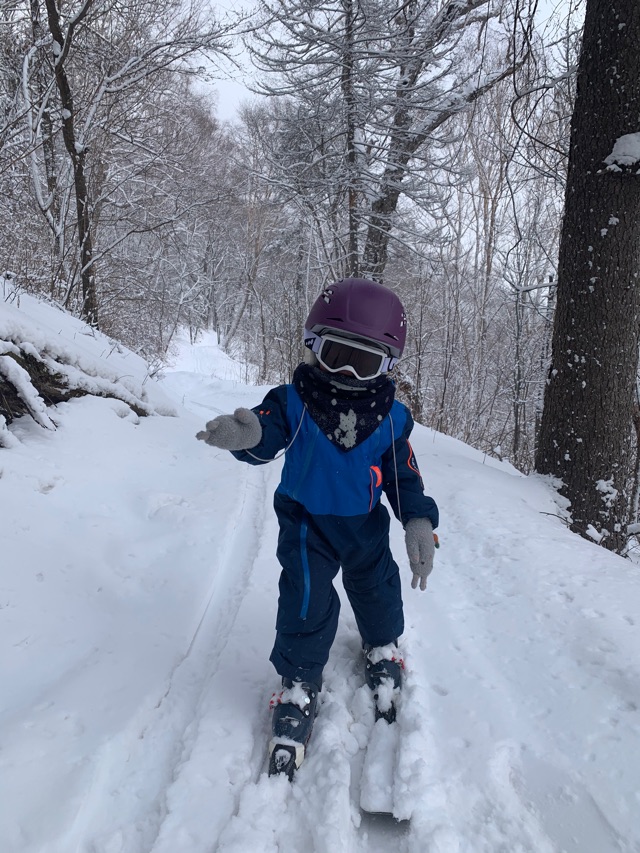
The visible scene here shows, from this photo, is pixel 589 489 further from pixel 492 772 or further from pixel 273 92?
pixel 273 92

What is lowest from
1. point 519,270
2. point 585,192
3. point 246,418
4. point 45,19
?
point 246,418

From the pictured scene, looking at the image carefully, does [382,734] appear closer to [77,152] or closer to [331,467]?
[331,467]

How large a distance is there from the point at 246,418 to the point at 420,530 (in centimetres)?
77

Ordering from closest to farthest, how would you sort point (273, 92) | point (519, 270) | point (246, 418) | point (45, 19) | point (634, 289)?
point (246, 418) → point (634, 289) → point (45, 19) → point (273, 92) → point (519, 270)

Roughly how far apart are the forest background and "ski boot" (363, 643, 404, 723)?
370cm

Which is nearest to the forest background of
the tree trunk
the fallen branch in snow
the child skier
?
the tree trunk

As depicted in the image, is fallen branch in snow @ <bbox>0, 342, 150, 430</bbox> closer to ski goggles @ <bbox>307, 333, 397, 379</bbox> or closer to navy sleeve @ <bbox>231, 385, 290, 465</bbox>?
navy sleeve @ <bbox>231, 385, 290, 465</bbox>

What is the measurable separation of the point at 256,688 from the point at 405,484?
3.24ft

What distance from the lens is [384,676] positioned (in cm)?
186

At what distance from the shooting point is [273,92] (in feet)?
25.0

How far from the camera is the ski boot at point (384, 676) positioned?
5.79 feet

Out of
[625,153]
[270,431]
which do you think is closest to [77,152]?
[625,153]

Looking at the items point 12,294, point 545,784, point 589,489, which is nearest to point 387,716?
point 545,784

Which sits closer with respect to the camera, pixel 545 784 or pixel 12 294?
pixel 545 784
